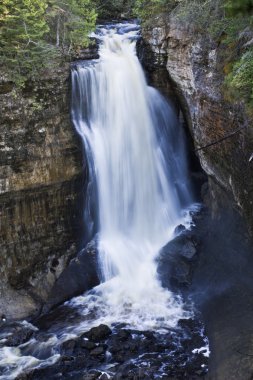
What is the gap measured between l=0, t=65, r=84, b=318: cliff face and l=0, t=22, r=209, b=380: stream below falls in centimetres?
62

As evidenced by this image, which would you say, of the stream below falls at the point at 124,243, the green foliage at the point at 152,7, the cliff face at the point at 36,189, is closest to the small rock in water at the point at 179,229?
the stream below falls at the point at 124,243

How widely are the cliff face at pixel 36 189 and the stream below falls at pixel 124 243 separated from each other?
621 mm

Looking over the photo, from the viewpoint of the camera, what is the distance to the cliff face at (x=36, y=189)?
1180cm

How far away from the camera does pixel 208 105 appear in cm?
1169

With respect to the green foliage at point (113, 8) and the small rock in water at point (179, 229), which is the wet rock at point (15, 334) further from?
the green foliage at point (113, 8)

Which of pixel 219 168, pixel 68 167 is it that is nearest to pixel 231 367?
pixel 219 168

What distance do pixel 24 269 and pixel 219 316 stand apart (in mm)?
6112

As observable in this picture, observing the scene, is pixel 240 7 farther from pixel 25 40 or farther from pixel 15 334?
pixel 15 334

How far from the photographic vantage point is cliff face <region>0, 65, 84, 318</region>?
11805mm

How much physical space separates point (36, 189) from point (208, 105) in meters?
5.83

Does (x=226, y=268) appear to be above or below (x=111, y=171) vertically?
below

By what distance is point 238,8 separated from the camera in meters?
4.25

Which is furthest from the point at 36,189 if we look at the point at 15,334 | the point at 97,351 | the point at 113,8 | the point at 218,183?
the point at 113,8

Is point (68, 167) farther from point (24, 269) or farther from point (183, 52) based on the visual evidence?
point (183, 52)
